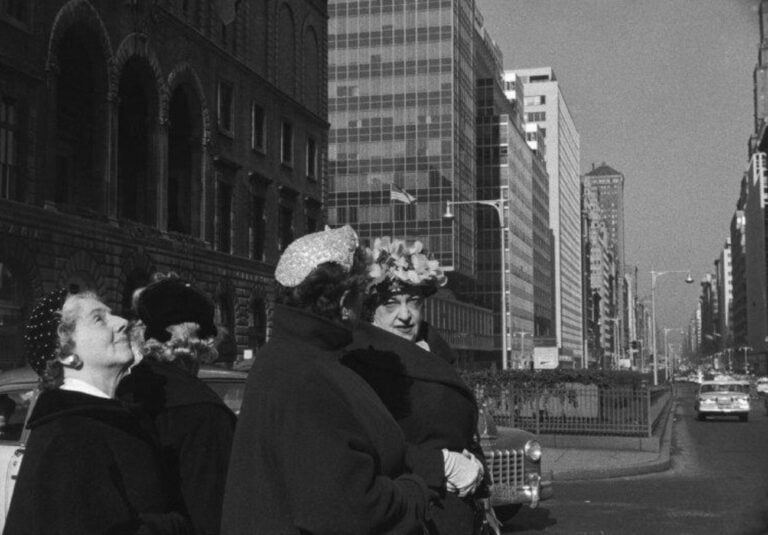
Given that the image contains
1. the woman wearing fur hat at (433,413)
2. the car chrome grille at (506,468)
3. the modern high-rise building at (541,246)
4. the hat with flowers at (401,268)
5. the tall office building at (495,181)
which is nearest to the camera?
the woman wearing fur hat at (433,413)

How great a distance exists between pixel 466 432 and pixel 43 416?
1.59 meters

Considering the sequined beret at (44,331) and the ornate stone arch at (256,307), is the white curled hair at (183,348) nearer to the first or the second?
the sequined beret at (44,331)

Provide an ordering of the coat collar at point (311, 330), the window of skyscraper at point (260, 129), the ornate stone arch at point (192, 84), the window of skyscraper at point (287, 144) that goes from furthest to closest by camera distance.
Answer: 1. the window of skyscraper at point (287, 144)
2. the window of skyscraper at point (260, 129)
3. the ornate stone arch at point (192, 84)
4. the coat collar at point (311, 330)

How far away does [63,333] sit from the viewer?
365cm

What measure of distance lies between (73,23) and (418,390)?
28.9 m

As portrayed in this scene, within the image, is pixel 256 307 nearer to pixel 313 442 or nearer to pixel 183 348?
pixel 183 348

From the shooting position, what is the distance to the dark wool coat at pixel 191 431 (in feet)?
12.9

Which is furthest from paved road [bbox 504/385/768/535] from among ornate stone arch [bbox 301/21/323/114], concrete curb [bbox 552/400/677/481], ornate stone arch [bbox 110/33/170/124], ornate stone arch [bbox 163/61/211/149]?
ornate stone arch [bbox 301/21/323/114]

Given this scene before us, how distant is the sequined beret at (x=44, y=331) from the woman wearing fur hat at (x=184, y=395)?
0.42 meters

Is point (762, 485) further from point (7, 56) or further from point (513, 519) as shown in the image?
point (7, 56)


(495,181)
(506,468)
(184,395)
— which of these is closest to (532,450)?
(506,468)

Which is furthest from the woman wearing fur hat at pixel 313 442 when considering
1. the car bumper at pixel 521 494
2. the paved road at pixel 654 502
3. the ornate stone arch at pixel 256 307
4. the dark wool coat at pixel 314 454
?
the ornate stone arch at pixel 256 307

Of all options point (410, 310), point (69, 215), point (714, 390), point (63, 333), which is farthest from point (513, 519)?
point (714, 390)

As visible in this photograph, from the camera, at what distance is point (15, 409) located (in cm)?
782
